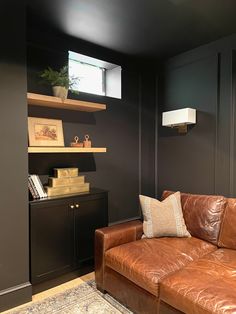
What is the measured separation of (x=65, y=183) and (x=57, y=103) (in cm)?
85

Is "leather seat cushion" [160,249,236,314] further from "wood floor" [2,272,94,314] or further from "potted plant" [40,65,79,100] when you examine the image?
"potted plant" [40,65,79,100]

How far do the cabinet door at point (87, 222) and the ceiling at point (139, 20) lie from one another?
5.98 ft

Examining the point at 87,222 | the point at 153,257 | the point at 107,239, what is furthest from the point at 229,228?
the point at 87,222

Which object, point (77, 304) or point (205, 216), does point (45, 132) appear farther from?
point (205, 216)

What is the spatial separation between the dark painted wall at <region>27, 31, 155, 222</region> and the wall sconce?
0.44 metres

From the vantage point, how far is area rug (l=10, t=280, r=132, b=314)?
79.3 inches

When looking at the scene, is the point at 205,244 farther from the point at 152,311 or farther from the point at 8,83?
the point at 8,83

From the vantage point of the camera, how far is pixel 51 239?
7.71ft

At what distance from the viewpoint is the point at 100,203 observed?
274cm

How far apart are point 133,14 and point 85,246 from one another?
7.86ft

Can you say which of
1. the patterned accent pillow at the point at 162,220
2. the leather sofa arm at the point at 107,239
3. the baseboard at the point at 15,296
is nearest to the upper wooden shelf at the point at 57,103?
the patterned accent pillow at the point at 162,220

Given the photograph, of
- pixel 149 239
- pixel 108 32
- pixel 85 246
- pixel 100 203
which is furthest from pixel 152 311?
pixel 108 32

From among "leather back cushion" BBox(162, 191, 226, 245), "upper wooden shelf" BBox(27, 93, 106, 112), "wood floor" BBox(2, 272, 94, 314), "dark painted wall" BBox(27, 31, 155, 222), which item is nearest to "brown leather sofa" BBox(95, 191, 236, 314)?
"leather back cushion" BBox(162, 191, 226, 245)

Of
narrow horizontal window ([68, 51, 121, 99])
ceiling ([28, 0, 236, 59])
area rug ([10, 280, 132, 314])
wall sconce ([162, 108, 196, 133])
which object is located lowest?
area rug ([10, 280, 132, 314])
